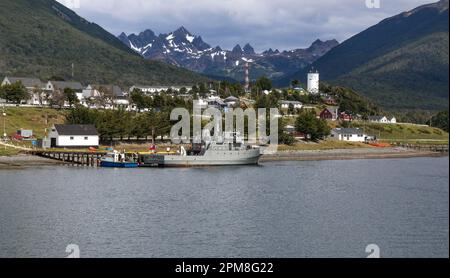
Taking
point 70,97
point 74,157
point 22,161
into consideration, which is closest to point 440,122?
point 70,97

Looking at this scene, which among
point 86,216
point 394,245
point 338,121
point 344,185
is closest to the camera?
point 394,245

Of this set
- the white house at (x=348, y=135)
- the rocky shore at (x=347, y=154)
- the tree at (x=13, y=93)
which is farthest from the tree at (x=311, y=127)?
the tree at (x=13, y=93)

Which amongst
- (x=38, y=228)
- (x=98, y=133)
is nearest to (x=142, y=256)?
(x=38, y=228)

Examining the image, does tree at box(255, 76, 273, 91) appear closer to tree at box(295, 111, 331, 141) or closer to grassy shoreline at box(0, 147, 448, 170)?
tree at box(295, 111, 331, 141)

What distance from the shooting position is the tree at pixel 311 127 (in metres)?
132

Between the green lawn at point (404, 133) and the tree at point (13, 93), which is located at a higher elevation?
the tree at point (13, 93)

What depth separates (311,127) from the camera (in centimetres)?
13200

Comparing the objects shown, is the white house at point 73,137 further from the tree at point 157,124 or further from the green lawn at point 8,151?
the tree at point 157,124

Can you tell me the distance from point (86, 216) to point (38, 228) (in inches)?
223

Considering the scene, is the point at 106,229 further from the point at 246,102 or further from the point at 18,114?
the point at 246,102

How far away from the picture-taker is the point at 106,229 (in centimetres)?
4697

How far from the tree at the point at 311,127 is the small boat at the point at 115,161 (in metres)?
47.4

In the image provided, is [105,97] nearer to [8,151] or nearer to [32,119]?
[32,119]

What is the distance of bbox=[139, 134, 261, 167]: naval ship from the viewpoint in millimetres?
95062
